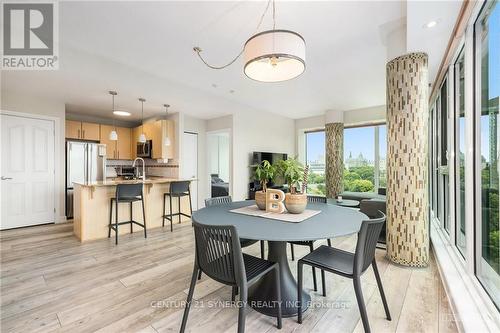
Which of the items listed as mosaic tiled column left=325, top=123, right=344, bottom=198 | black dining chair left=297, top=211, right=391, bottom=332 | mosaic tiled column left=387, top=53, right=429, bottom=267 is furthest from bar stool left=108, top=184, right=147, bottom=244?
mosaic tiled column left=325, top=123, right=344, bottom=198

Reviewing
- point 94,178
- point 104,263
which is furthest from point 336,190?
point 94,178

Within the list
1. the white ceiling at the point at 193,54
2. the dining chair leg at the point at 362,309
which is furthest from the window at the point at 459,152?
the dining chair leg at the point at 362,309

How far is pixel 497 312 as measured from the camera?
150cm

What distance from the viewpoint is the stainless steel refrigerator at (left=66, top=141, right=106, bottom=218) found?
474 centimetres

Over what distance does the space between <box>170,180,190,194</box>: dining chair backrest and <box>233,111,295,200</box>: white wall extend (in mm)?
1324

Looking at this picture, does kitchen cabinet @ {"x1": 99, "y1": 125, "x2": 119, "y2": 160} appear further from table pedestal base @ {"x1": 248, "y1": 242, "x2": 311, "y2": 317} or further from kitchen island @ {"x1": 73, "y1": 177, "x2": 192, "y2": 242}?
table pedestal base @ {"x1": 248, "y1": 242, "x2": 311, "y2": 317}

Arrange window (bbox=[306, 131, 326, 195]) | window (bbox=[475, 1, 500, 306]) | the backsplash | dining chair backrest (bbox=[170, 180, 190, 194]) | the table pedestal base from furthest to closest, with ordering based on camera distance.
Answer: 1. window (bbox=[306, 131, 326, 195])
2. the backsplash
3. dining chair backrest (bbox=[170, 180, 190, 194])
4. the table pedestal base
5. window (bbox=[475, 1, 500, 306])

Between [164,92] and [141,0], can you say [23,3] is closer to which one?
[141,0]

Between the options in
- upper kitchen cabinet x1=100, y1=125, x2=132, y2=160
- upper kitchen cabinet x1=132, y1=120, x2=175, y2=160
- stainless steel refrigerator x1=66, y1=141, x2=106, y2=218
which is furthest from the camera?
upper kitchen cabinet x1=100, y1=125, x2=132, y2=160

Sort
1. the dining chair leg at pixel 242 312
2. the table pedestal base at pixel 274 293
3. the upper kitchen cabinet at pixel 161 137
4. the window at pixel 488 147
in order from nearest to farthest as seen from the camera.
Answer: the dining chair leg at pixel 242 312 → the window at pixel 488 147 → the table pedestal base at pixel 274 293 → the upper kitchen cabinet at pixel 161 137

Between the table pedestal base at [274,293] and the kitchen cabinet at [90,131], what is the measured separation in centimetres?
535

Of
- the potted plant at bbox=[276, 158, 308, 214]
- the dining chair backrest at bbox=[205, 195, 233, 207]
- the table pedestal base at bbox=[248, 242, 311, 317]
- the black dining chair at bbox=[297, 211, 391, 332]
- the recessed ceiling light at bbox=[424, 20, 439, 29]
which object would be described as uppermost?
the recessed ceiling light at bbox=[424, 20, 439, 29]

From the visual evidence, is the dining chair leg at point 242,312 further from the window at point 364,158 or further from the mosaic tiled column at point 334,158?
the window at point 364,158

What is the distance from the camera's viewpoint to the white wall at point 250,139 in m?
5.36
